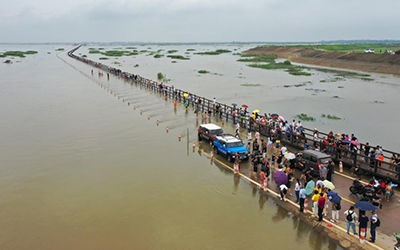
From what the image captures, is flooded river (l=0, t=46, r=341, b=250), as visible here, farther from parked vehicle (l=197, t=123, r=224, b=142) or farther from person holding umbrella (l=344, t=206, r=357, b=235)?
parked vehicle (l=197, t=123, r=224, b=142)

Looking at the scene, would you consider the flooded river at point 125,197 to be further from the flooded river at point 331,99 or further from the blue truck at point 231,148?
the flooded river at point 331,99

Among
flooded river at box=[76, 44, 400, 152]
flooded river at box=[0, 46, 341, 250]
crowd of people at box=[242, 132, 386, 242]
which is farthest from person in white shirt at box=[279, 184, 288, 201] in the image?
flooded river at box=[76, 44, 400, 152]

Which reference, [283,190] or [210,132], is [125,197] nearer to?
[283,190]

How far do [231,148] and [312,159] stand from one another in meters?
5.33

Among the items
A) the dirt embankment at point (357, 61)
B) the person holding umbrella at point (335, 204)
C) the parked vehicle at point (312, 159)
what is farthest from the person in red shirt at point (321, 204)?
the dirt embankment at point (357, 61)

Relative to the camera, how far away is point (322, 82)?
62.3 m

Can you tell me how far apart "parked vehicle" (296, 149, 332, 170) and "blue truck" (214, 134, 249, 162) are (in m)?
3.52

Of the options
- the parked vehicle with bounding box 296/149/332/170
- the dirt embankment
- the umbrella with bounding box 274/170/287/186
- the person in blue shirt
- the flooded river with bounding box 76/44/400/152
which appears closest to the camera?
the person in blue shirt

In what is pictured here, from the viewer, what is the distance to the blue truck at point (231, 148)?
20062mm

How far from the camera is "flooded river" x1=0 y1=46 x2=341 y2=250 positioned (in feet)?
42.0

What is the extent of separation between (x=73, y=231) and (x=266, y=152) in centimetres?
1355

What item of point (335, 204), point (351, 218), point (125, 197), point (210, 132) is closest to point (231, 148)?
point (210, 132)

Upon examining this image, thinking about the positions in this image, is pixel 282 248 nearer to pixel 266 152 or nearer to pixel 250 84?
pixel 266 152

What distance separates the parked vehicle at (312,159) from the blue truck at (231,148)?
11.6 ft
